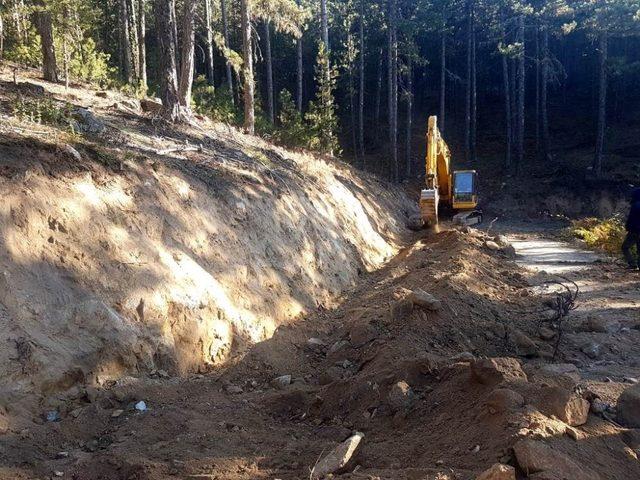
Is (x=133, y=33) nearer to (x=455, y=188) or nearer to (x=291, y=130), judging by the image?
(x=291, y=130)

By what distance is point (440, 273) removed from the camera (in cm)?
970

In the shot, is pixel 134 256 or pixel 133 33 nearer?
pixel 134 256

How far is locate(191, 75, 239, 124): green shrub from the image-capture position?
64.9ft

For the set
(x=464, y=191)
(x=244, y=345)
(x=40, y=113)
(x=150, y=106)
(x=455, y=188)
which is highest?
(x=150, y=106)

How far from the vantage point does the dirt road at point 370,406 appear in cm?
349

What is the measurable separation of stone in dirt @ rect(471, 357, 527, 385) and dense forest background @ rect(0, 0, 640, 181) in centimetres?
1013

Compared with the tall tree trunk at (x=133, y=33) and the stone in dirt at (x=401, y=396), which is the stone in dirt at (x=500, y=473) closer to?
the stone in dirt at (x=401, y=396)

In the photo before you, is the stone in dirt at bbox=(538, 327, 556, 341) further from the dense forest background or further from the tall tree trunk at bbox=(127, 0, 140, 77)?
the tall tree trunk at bbox=(127, 0, 140, 77)

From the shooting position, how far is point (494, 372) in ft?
13.7

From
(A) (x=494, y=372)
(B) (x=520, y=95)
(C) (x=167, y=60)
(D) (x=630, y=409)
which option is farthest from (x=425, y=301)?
(B) (x=520, y=95)

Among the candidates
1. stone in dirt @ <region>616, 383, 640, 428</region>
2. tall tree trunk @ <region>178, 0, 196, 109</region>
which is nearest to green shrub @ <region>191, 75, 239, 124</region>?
tall tree trunk @ <region>178, 0, 196, 109</region>

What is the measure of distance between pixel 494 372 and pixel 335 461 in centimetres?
155

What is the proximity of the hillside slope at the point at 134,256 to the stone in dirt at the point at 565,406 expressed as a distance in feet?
12.0

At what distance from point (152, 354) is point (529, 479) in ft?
12.6
